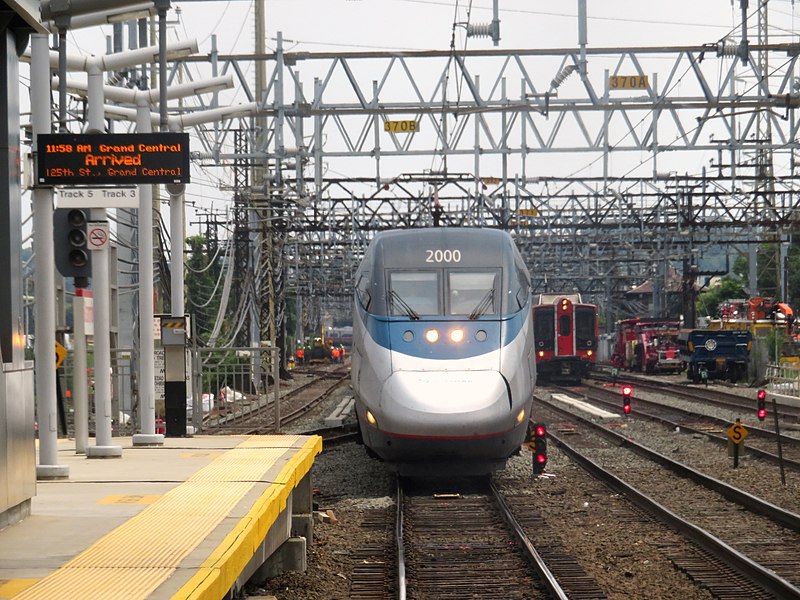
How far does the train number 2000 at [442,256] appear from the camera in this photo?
1551 cm

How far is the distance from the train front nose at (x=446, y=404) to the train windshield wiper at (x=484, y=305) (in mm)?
1085

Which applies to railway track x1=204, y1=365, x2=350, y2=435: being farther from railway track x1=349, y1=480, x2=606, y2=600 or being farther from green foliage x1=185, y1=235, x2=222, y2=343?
green foliage x1=185, y1=235, x2=222, y2=343

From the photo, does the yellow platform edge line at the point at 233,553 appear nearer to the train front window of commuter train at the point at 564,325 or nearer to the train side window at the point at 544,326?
the train front window of commuter train at the point at 564,325

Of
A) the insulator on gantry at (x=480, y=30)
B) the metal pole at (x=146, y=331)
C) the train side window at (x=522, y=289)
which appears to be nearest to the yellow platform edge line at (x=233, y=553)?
the metal pole at (x=146, y=331)

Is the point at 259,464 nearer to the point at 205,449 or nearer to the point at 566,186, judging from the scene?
the point at 205,449

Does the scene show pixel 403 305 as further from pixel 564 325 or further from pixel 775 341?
pixel 564 325

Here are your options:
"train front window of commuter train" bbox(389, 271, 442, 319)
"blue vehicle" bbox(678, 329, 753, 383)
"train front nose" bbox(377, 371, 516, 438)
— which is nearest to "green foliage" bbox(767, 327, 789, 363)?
"blue vehicle" bbox(678, 329, 753, 383)

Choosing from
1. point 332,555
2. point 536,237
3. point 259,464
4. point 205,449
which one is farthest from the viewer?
point 536,237

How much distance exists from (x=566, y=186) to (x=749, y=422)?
25.3 metres

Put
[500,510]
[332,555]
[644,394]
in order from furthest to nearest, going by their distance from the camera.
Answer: [644,394] < [500,510] < [332,555]

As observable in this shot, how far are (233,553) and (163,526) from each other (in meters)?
1.08

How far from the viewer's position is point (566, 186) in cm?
5044

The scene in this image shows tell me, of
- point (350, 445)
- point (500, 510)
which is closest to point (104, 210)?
point (500, 510)

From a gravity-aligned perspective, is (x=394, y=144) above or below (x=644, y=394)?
above
